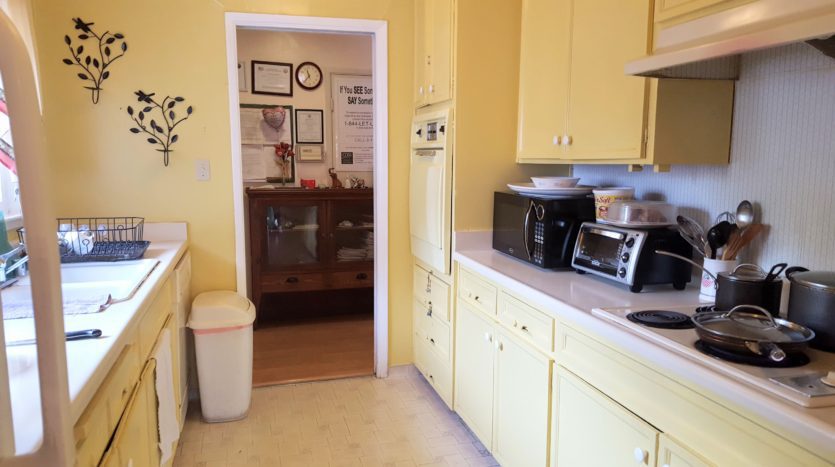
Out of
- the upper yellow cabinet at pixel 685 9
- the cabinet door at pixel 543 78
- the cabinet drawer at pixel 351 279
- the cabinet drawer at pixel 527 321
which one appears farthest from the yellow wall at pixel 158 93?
the upper yellow cabinet at pixel 685 9

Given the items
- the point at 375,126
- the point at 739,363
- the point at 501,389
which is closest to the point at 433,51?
the point at 375,126

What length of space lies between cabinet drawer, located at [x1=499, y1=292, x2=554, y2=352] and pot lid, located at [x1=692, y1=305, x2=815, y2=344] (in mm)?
552

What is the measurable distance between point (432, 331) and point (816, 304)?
1971 millimetres

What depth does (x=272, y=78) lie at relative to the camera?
4.37 m

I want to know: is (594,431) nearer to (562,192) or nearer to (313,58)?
(562,192)

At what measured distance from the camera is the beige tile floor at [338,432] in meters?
2.47

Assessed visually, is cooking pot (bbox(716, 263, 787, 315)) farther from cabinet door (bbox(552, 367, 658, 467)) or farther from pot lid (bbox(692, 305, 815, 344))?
cabinet door (bbox(552, 367, 658, 467))

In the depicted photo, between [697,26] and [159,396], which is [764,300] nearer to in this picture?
[697,26]

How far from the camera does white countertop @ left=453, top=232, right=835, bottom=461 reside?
996 mm

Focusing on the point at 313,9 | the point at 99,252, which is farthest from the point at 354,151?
the point at 99,252

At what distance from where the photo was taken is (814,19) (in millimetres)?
1085

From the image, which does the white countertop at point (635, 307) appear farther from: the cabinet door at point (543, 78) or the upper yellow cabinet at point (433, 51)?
the upper yellow cabinet at point (433, 51)

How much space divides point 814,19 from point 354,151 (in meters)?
3.73

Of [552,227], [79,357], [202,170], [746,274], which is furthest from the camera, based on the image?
[202,170]
